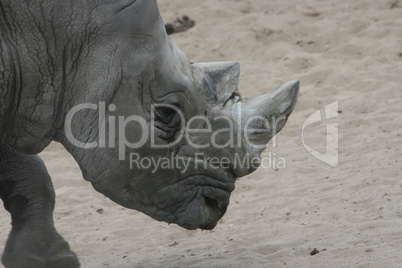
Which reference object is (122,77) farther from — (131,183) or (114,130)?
(131,183)

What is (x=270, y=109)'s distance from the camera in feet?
14.3

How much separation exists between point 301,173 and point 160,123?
2.44 m

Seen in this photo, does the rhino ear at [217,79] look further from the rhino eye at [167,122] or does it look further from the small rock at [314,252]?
the small rock at [314,252]

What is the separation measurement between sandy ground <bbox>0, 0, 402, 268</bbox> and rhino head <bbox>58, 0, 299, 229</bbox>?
0.79 m

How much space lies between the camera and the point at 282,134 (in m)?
7.27

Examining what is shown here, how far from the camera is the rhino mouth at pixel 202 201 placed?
4.30 m

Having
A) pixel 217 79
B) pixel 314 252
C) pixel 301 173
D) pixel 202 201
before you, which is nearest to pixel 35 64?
pixel 217 79

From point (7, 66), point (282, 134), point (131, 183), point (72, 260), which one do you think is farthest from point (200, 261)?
point (282, 134)

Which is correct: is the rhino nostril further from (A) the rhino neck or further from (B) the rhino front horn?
(A) the rhino neck

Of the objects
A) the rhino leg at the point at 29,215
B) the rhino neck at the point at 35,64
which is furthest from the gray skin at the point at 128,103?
the rhino leg at the point at 29,215

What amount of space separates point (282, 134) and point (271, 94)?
2.90 meters

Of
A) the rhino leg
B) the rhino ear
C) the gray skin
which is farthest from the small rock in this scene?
the rhino leg

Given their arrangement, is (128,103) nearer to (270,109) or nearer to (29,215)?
(270,109)

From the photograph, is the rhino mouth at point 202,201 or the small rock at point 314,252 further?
the small rock at point 314,252
